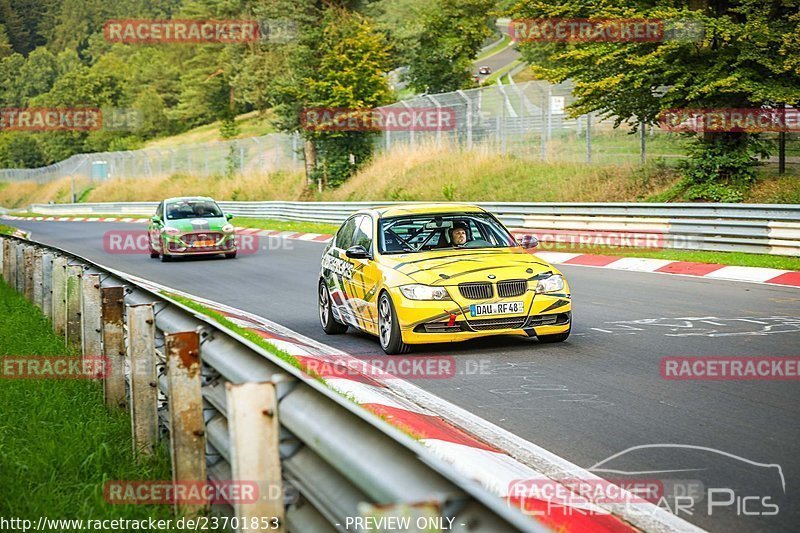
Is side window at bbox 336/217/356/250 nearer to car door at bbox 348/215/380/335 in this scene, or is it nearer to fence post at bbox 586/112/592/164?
car door at bbox 348/215/380/335

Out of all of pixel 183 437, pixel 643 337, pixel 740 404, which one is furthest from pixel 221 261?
pixel 183 437

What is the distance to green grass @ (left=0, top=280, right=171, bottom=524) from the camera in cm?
513

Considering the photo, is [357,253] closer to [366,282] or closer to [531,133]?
[366,282]

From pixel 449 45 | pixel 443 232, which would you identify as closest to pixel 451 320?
pixel 443 232

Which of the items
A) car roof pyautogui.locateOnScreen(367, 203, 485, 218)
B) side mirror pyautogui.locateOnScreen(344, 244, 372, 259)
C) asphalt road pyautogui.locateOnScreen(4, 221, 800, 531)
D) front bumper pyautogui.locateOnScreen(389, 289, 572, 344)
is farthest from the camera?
car roof pyautogui.locateOnScreen(367, 203, 485, 218)

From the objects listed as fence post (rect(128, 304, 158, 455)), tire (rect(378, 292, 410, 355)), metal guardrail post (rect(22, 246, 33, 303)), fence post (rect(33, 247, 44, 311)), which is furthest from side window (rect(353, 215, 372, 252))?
fence post (rect(128, 304, 158, 455))

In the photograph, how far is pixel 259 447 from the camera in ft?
12.7

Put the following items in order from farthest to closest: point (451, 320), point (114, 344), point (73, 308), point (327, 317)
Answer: point (327, 317)
point (451, 320)
point (73, 308)
point (114, 344)

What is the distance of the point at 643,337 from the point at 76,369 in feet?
18.8

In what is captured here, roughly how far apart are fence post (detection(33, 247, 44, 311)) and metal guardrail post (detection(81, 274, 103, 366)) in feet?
17.6

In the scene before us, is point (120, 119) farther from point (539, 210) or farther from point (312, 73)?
point (539, 210)

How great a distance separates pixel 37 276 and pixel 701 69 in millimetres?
14759

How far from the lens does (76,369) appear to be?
895 cm

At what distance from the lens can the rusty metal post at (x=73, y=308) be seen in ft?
32.5
